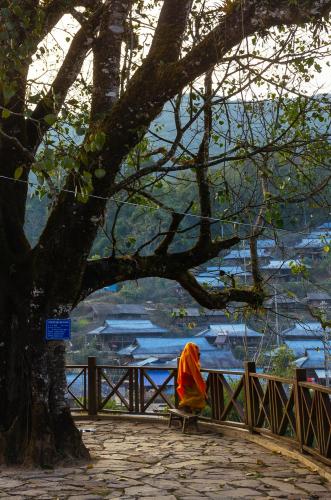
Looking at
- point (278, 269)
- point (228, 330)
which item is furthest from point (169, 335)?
point (278, 269)

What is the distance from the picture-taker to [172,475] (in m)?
7.52

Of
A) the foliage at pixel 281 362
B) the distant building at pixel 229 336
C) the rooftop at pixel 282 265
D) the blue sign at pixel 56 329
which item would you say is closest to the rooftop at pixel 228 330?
the distant building at pixel 229 336

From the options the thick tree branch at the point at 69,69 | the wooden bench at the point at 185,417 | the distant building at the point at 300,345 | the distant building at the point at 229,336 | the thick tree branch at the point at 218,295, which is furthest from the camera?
the distant building at the point at 229,336

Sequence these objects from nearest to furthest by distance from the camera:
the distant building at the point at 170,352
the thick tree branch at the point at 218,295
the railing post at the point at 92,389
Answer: the thick tree branch at the point at 218,295 → the railing post at the point at 92,389 → the distant building at the point at 170,352

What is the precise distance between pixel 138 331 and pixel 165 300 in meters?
2.52

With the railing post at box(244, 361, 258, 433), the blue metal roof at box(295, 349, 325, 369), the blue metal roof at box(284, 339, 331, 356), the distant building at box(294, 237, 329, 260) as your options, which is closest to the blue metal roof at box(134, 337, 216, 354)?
the blue metal roof at box(284, 339, 331, 356)

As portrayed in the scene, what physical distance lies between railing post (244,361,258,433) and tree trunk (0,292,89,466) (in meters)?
2.68

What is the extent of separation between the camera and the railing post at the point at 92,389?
12.3 m

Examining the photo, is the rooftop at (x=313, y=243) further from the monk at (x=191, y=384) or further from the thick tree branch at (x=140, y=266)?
the monk at (x=191, y=384)

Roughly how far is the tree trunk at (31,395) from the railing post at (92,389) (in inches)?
157

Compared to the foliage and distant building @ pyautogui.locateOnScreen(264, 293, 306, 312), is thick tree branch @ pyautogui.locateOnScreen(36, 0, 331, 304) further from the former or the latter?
the foliage

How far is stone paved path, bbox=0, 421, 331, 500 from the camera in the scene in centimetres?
668

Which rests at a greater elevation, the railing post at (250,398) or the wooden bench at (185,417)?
the railing post at (250,398)

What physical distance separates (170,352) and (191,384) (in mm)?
29959
